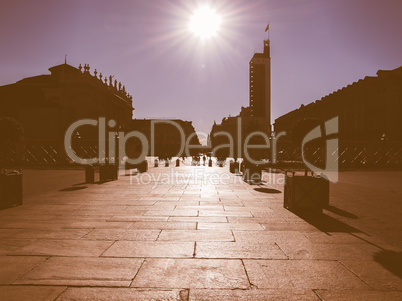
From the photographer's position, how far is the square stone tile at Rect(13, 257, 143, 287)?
4.35 metres

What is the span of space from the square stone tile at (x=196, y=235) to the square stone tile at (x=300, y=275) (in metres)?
1.43

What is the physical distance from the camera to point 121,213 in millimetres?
9109

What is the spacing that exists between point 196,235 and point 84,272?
2541 millimetres

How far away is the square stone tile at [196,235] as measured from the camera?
21.4 ft

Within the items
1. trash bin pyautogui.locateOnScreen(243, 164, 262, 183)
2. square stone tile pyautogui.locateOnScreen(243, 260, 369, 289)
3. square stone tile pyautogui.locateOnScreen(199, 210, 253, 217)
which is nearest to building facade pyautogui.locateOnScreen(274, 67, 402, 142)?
trash bin pyautogui.locateOnScreen(243, 164, 262, 183)

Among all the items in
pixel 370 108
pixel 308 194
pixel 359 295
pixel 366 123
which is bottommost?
pixel 359 295

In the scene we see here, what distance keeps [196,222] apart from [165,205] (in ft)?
8.68

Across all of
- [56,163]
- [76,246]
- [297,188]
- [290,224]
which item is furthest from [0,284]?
[56,163]

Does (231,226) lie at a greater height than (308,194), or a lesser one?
lesser

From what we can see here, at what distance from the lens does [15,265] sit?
16.3ft

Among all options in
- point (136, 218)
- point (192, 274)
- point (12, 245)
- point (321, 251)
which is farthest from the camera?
point (136, 218)

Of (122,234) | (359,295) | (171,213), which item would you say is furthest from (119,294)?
(171,213)

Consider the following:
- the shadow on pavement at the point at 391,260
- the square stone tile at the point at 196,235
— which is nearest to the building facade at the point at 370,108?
the square stone tile at the point at 196,235

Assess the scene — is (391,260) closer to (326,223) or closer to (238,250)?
(238,250)
